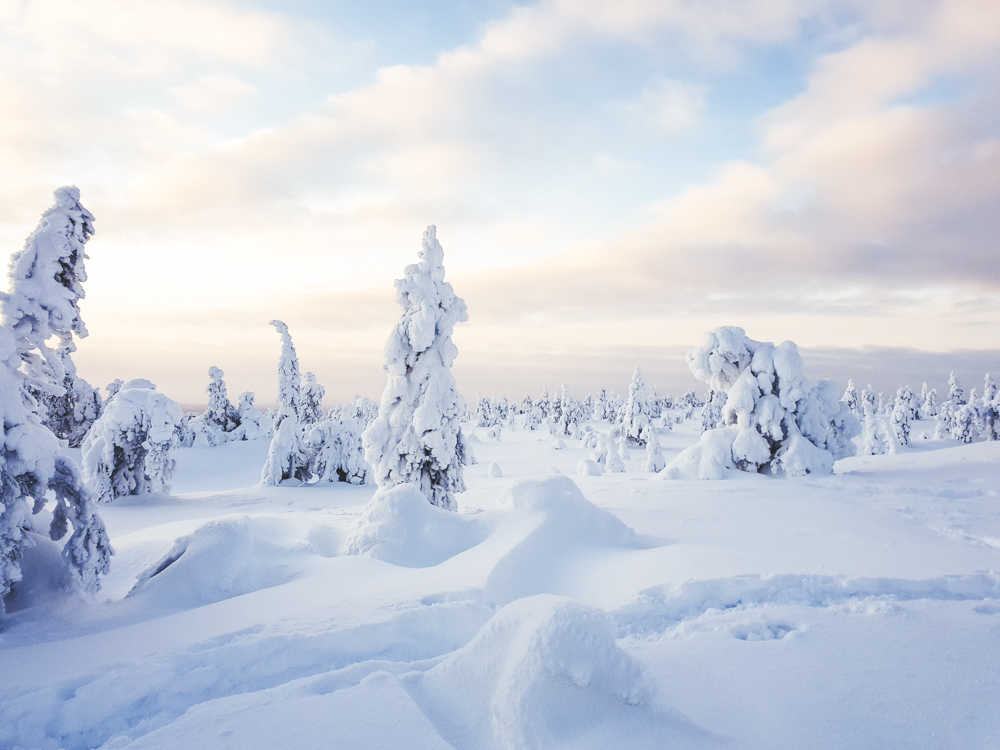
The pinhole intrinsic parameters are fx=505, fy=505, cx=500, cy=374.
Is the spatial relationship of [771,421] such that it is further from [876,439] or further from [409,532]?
[876,439]

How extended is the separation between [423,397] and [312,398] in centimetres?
4058

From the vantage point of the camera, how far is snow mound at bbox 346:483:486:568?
799cm

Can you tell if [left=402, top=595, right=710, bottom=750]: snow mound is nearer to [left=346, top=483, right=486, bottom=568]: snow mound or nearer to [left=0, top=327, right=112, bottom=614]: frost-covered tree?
[left=346, top=483, right=486, bottom=568]: snow mound

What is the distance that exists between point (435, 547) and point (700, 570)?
158 inches

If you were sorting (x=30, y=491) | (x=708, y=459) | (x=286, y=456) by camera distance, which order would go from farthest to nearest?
(x=286, y=456), (x=708, y=459), (x=30, y=491)

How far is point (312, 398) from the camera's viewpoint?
2020 inches

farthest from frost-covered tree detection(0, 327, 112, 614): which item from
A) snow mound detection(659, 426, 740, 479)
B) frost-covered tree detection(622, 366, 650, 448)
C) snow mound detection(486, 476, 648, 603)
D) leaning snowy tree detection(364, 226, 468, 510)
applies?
frost-covered tree detection(622, 366, 650, 448)

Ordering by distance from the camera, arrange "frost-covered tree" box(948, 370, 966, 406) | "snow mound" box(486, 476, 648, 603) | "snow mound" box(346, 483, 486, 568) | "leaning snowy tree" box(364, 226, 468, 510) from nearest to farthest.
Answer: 1. "snow mound" box(486, 476, 648, 603)
2. "snow mound" box(346, 483, 486, 568)
3. "leaning snowy tree" box(364, 226, 468, 510)
4. "frost-covered tree" box(948, 370, 966, 406)

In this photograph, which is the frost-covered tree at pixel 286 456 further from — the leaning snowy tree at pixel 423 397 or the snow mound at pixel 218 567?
the snow mound at pixel 218 567

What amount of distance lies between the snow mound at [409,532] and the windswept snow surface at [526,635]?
0.13 feet

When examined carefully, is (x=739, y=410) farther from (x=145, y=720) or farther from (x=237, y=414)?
(x=237, y=414)

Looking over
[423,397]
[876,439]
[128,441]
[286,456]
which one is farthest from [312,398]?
[876,439]

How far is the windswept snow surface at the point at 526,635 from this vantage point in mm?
3408

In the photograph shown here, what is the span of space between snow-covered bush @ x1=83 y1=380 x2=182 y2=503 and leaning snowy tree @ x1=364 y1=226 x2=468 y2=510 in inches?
412
